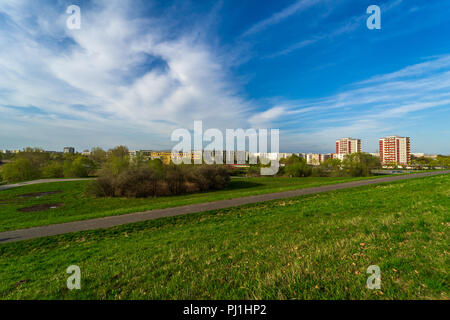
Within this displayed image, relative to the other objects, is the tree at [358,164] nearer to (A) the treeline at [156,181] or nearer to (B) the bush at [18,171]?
(A) the treeline at [156,181]

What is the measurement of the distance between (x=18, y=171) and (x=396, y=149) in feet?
592

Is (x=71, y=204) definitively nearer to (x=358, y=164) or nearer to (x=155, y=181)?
(x=155, y=181)

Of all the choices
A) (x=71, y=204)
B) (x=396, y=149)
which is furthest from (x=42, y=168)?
(x=396, y=149)

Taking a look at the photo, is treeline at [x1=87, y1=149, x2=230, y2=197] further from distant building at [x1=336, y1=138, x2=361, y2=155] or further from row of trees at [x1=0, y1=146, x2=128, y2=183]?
distant building at [x1=336, y1=138, x2=361, y2=155]

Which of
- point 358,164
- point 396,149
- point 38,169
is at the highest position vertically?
point 396,149

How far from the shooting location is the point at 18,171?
41.5 meters

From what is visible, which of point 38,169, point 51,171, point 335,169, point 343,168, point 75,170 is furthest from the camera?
point 335,169

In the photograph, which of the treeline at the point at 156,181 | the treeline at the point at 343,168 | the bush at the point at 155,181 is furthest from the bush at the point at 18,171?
the treeline at the point at 343,168

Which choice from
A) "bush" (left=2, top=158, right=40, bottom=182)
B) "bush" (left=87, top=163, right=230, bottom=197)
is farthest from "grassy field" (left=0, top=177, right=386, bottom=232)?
"bush" (left=2, top=158, right=40, bottom=182)

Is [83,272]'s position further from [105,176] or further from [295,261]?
[105,176]

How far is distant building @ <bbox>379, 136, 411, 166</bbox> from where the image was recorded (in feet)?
400

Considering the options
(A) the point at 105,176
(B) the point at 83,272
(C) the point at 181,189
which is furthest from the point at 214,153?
(B) the point at 83,272

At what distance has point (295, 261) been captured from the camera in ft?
11.5

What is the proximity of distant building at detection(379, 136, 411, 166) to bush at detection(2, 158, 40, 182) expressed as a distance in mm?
165339
